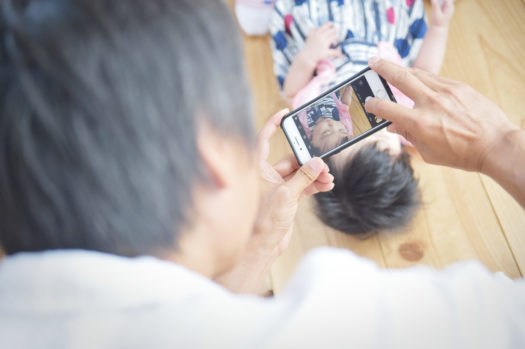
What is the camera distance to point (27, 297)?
10.6 inches

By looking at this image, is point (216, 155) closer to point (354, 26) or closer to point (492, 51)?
point (354, 26)

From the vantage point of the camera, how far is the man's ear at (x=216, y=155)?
281 millimetres

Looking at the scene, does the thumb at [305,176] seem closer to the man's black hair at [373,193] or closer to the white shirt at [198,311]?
the man's black hair at [373,193]

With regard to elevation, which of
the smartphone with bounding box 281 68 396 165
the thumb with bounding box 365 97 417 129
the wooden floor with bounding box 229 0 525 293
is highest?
the thumb with bounding box 365 97 417 129

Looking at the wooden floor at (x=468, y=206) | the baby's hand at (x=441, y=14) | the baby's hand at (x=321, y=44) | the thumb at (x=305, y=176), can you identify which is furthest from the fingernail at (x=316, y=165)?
the baby's hand at (x=441, y=14)

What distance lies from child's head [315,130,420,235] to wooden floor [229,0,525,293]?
6 cm

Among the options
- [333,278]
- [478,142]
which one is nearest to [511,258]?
[478,142]

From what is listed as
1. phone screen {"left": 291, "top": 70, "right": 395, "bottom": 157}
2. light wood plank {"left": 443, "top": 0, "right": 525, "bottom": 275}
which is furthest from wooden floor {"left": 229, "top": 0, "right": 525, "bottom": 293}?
phone screen {"left": 291, "top": 70, "right": 395, "bottom": 157}

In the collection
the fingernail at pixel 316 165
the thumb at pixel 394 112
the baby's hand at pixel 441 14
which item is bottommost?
the fingernail at pixel 316 165

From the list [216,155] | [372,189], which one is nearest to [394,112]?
[372,189]

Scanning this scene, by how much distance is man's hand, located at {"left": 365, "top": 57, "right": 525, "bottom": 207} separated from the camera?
508 mm

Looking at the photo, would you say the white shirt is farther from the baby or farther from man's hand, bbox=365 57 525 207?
the baby

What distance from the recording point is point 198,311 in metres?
0.27

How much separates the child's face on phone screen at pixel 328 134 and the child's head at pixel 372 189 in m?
0.09
